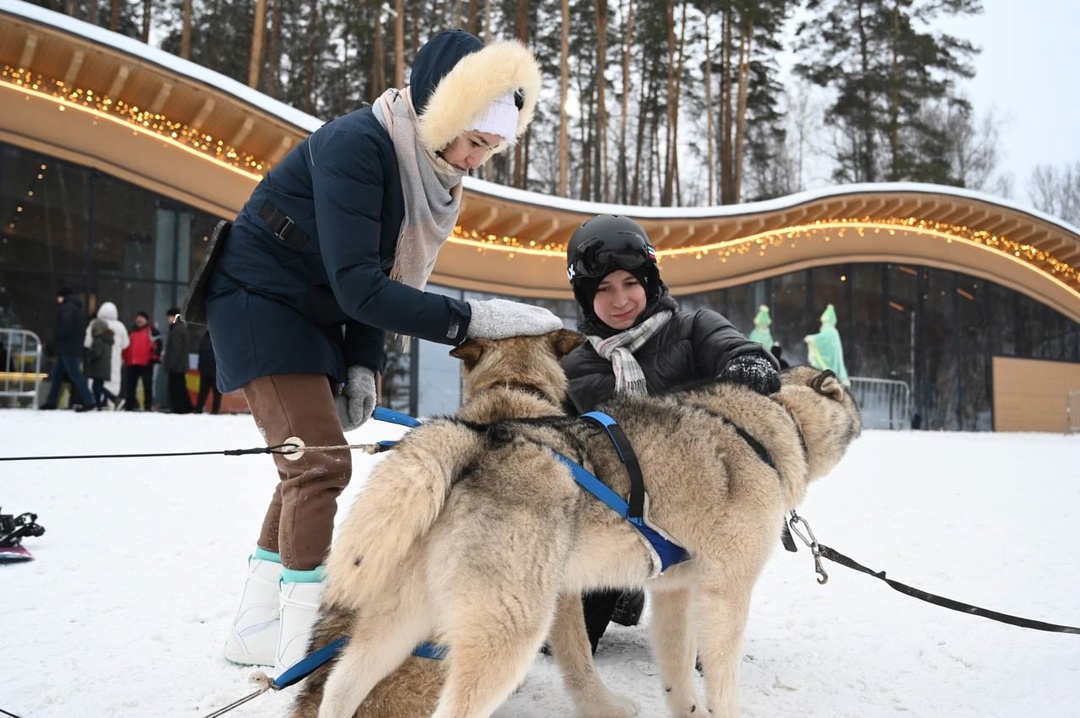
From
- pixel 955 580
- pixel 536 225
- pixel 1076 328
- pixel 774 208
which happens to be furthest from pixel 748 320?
pixel 955 580

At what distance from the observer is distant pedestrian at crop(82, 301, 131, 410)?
1375 centimetres

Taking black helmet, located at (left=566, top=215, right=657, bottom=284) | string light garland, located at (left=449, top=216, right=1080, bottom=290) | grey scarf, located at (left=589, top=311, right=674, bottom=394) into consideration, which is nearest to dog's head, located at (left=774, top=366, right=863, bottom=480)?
grey scarf, located at (left=589, top=311, right=674, bottom=394)

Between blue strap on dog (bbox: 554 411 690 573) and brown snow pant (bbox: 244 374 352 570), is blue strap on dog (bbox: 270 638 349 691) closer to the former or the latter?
brown snow pant (bbox: 244 374 352 570)

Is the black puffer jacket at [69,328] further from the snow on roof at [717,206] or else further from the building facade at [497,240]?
the snow on roof at [717,206]

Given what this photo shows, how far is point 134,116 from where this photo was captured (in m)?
15.5

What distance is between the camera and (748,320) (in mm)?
22031

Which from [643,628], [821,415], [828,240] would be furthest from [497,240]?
[821,415]

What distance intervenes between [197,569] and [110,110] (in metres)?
13.4

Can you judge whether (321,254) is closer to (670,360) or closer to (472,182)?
(670,360)

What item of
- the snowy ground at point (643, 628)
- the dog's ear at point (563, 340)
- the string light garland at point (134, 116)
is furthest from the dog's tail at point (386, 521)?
the string light garland at point (134, 116)

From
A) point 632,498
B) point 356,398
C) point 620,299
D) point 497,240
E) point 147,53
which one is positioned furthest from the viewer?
point 497,240

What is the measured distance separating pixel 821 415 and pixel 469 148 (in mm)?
1736

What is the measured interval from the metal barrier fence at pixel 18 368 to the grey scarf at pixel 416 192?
1417 centimetres

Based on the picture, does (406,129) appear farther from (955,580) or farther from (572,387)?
(955,580)
